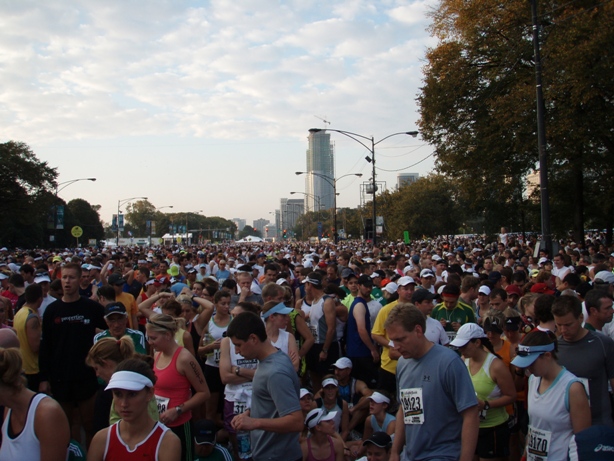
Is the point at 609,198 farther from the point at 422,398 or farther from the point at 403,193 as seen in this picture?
the point at 403,193

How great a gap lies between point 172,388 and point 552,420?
2.87 meters

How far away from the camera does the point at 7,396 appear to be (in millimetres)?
3430

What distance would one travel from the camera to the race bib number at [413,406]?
12.7 feet

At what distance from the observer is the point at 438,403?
3.80m

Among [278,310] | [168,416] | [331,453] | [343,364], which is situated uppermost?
[278,310]

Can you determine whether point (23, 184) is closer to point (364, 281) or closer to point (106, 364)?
point (364, 281)

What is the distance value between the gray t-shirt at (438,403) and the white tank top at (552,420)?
2.15ft

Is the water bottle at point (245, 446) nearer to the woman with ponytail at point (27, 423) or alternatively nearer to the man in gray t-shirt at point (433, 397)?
the man in gray t-shirt at point (433, 397)

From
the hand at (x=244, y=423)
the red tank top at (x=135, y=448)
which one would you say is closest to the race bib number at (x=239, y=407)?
the hand at (x=244, y=423)

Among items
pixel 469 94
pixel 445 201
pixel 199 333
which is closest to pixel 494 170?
pixel 469 94

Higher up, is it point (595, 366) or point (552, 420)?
point (595, 366)

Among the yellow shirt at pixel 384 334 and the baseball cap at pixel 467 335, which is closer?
the baseball cap at pixel 467 335

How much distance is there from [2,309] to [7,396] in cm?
366

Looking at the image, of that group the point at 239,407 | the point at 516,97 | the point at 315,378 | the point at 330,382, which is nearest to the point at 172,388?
the point at 239,407
